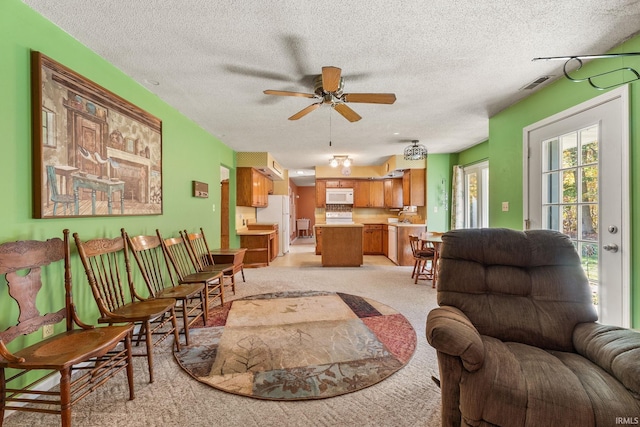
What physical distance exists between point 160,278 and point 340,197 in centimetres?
525

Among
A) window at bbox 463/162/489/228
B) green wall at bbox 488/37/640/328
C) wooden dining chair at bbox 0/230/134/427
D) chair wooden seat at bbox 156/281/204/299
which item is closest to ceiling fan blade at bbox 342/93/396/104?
green wall at bbox 488/37/640/328

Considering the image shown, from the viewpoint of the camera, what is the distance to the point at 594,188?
2.34m

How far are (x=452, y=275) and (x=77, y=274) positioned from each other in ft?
8.65

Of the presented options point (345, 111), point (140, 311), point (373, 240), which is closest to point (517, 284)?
point (345, 111)

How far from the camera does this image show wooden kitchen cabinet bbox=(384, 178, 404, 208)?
7.20 meters

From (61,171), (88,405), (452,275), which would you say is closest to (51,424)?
(88,405)

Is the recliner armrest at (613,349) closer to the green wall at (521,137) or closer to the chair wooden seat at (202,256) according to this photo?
the green wall at (521,137)

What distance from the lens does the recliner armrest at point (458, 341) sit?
3.91 ft

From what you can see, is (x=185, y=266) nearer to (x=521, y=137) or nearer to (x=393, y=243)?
(x=521, y=137)

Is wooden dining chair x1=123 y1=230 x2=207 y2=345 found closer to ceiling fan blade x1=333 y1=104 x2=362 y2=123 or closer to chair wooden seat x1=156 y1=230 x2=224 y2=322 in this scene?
chair wooden seat x1=156 y1=230 x2=224 y2=322

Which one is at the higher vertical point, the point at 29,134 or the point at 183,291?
the point at 29,134

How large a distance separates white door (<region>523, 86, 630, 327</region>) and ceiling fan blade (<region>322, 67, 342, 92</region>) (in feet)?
6.93

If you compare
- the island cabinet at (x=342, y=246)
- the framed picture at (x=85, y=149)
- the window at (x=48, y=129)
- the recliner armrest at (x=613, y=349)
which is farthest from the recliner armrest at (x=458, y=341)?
the island cabinet at (x=342, y=246)

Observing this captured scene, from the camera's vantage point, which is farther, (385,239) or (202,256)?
(385,239)
